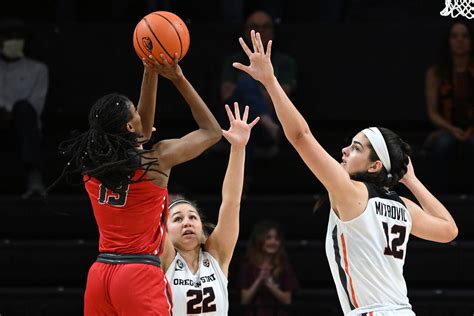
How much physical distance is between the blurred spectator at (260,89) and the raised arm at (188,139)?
3914 mm

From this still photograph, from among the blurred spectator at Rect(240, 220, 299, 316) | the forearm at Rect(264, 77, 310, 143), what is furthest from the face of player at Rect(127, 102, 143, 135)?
the blurred spectator at Rect(240, 220, 299, 316)

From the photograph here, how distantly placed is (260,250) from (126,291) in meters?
3.80

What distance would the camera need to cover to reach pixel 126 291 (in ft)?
15.8

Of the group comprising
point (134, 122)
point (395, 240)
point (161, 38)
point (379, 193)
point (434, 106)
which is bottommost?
point (395, 240)

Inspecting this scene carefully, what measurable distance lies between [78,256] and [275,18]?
111 inches

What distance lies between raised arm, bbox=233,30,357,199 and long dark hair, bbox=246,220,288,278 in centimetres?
377

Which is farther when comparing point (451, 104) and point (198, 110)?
point (451, 104)

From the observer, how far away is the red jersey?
194 inches

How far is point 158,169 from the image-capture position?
4945mm

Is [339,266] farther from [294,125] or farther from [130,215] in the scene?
[130,215]

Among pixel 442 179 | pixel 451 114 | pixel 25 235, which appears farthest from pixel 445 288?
pixel 25 235

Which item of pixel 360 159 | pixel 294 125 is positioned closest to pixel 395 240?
pixel 360 159

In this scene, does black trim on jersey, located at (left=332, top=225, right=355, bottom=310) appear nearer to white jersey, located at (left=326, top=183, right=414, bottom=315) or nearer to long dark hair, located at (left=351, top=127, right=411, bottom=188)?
white jersey, located at (left=326, top=183, right=414, bottom=315)

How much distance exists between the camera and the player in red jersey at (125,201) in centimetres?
485
